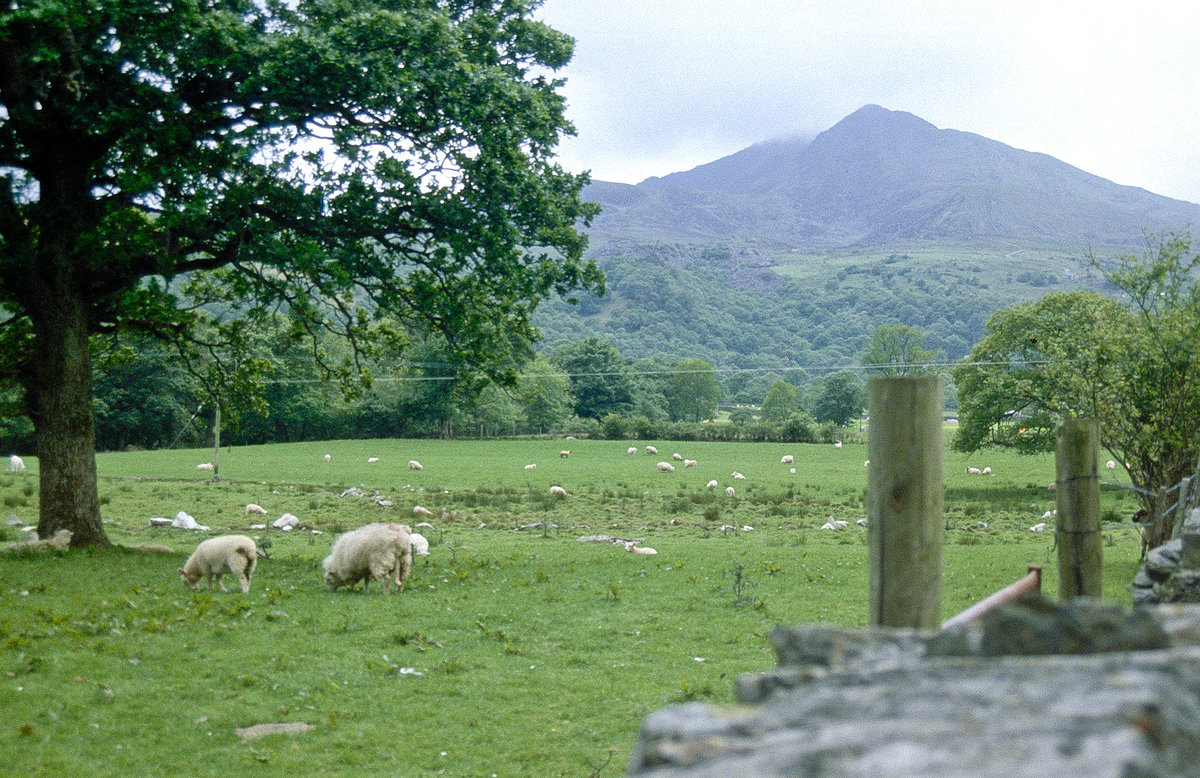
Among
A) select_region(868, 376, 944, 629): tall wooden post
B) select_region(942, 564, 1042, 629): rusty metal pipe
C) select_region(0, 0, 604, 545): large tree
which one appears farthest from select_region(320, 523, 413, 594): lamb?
select_region(868, 376, 944, 629): tall wooden post

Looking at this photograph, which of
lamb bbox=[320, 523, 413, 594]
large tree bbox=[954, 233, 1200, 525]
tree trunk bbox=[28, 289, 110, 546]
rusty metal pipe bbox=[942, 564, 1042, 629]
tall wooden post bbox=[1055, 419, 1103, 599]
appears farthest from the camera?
large tree bbox=[954, 233, 1200, 525]

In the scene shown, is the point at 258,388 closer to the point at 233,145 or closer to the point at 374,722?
the point at 233,145

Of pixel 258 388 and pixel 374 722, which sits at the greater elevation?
pixel 258 388

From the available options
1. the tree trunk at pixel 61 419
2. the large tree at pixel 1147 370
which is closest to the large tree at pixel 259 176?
the tree trunk at pixel 61 419

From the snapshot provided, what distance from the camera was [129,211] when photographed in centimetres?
1736

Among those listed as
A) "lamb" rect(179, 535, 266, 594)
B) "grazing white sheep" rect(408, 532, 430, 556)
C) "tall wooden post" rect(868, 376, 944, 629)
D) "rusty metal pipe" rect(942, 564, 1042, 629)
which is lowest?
"grazing white sheep" rect(408, 532, 430, 556)

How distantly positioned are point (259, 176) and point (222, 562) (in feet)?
25.2

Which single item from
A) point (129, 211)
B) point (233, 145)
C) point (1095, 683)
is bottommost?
point (1095, 683)

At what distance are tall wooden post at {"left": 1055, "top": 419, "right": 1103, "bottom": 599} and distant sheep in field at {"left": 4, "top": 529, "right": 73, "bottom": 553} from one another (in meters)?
17.1

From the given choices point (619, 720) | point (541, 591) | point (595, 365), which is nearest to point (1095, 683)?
point (619, 720)

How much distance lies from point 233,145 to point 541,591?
10.3 metres

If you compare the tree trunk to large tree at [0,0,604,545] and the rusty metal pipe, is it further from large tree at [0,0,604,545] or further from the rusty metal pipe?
the rusty metal pipe

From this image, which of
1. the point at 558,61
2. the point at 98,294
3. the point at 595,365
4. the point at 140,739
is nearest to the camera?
the point at 140,739

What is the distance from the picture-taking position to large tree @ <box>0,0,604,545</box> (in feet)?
53.3
